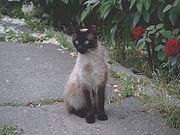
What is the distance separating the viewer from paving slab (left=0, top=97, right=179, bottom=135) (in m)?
5.04

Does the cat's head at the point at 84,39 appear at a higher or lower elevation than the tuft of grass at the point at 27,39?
higher

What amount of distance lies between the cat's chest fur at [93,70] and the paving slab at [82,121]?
0.41m

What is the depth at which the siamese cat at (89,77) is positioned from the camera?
5281 mm

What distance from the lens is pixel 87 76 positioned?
532 cm

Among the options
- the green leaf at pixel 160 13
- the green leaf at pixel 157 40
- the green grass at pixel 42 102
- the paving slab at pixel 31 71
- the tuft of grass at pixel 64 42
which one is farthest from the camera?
the tuft of grass at pixel 64 42

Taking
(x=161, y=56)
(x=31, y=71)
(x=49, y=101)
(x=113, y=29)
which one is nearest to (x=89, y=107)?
(x=49, y=101)

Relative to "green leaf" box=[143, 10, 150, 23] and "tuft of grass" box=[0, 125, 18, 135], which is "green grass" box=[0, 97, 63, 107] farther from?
"green leaf" box=[143, 10, 150, 23]

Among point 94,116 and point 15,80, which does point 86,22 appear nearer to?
point 15,80

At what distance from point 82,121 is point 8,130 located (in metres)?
0.80

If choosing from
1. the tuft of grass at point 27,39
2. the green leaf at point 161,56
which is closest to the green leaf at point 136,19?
the green leaf at point 161,56

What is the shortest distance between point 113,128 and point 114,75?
1.62m

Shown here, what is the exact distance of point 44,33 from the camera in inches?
337

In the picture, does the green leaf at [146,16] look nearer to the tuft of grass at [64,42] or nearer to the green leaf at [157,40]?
the green leaf at [157,40]

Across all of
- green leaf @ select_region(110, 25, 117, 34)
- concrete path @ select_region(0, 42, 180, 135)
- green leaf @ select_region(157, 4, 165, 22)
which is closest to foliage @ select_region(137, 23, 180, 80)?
green leaf @ select_region(157, 4, 165, 22)
